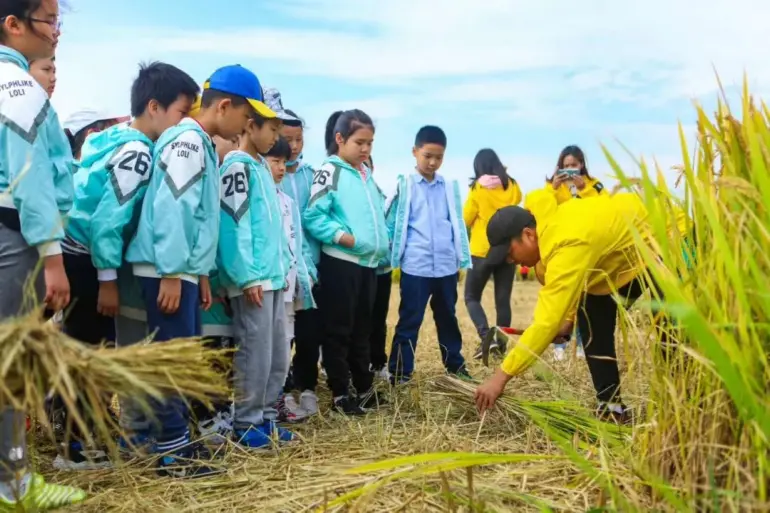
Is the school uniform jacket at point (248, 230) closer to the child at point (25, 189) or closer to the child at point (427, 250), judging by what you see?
the child at point (25, 189)

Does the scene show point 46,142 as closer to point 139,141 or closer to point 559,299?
point 139,141

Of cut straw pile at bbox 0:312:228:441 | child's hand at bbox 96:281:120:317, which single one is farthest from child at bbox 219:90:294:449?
cut straw pile at bbox 0:312:228:441

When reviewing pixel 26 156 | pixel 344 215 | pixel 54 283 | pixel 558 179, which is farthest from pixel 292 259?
pixel 558 179

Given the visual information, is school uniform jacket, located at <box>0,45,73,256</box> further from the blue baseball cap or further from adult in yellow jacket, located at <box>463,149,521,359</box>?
adult in yellow jacket, located at <box>463,149,521,359</box>

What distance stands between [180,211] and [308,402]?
5.47ft

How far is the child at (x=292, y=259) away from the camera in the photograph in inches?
154

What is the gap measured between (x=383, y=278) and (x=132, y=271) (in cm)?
201

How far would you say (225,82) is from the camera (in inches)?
129

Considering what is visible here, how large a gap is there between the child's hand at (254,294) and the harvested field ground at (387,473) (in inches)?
25.4

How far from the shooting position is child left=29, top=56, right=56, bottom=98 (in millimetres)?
3213

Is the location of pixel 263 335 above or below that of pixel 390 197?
below

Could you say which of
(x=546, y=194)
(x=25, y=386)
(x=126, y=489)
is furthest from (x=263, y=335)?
(x=546, y=194)

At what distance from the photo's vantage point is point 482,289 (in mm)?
6129

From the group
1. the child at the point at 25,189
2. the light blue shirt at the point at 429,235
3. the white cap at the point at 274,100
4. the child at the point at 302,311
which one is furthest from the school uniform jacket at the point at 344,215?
the child at the point at 25,189
